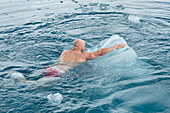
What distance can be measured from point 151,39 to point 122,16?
308 cm

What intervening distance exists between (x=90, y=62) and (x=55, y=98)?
2091 millimetres

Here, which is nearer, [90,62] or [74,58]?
[74,58]

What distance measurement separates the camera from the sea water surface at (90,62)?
172 inches

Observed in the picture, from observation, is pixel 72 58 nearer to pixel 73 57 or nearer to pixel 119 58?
pixel 73 57

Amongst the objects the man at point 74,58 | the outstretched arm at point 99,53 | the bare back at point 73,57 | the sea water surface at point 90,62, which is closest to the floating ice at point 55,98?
the sea water surface at point 90,62

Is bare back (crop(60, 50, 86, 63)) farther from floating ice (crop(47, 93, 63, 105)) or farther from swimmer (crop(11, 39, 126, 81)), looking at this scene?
floating ice (crop(47, 93, 63, 105))

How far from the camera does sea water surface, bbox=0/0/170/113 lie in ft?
14.4

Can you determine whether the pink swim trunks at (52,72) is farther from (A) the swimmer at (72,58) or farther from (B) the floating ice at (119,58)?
(B) the floating ice at (119,58)

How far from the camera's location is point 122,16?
403 inches

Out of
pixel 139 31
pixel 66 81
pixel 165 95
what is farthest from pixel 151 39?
pixel 66 81

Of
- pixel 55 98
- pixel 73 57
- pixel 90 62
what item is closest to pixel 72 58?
pixel 73 57

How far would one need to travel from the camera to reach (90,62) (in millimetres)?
6180

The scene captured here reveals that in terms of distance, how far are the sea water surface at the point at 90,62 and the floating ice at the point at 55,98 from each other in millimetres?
47

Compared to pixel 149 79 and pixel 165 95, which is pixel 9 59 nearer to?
pixel 149 79
